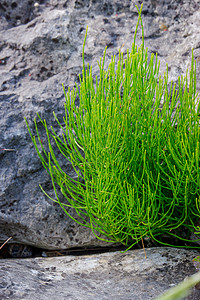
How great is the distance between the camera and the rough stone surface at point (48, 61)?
4.93 feet

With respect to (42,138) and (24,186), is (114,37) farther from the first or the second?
(24,186)

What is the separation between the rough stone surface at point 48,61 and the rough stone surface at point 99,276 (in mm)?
214

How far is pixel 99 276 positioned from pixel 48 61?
113 centimetres

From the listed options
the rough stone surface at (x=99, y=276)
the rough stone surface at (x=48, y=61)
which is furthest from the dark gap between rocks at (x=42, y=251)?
the rough stone surface at (x=99, y=276)

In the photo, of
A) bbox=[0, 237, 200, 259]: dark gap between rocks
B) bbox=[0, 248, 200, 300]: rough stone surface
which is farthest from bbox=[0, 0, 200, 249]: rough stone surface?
bbox=[0, 248, 200, 300]: rough stone surface

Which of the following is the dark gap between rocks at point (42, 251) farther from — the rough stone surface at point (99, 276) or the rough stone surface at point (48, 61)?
the rough stone surface at point (99, 276)

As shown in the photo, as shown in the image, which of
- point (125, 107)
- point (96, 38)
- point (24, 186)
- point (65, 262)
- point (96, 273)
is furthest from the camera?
point (96, 38)

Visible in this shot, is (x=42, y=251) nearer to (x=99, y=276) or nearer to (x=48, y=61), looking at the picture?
(x=99, y=276)

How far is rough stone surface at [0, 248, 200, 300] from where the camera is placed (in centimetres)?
100

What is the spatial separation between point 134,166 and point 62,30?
0.96 m

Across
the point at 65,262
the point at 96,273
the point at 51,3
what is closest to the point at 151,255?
the point at 96,273

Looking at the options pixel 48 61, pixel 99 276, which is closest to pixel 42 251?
pixel 99 276

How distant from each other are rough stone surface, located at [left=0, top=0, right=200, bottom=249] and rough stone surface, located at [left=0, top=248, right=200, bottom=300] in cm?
21

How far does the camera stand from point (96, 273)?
1.23 metres
